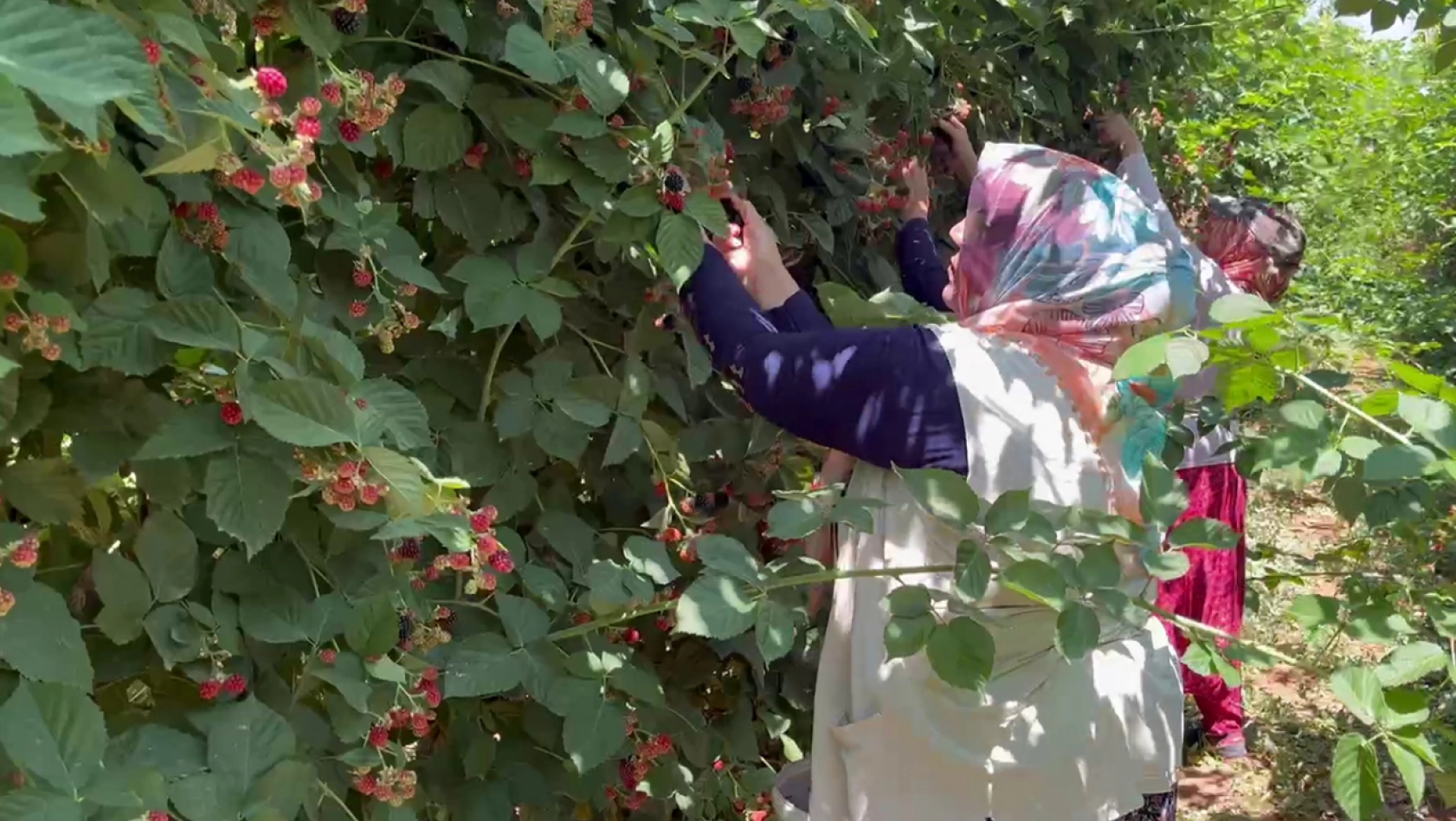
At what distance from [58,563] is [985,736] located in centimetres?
120

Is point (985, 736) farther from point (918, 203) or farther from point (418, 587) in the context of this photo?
point (918, 203)

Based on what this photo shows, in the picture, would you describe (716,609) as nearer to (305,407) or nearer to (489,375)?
(489,375)

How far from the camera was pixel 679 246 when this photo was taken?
164 cm

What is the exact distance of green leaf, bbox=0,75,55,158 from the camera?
0.68 metres

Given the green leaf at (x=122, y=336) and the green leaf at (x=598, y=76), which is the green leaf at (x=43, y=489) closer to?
the green leaf at (x=122, y=336)

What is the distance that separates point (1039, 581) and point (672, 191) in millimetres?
683

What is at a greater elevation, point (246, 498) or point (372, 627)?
point (246, 498)

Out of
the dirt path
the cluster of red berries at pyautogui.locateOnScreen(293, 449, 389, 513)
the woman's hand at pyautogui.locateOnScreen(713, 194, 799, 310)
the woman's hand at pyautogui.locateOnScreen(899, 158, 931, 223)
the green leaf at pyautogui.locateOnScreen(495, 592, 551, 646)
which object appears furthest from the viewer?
the dirt path

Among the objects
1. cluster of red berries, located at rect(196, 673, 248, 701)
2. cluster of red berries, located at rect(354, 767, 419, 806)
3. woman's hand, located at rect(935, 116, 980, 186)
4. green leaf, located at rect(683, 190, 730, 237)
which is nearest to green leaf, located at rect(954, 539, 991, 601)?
green leaf, located at rect(683, 190, 730, 237)

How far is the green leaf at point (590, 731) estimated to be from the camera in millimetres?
1608

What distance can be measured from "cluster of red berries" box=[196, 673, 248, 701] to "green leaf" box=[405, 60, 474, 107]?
71 centimetres

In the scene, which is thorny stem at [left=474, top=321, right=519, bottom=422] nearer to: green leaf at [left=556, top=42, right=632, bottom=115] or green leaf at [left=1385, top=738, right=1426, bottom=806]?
green leaf at [left=556, top=42, right=632, bottom=115]

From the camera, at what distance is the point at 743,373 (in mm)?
1696

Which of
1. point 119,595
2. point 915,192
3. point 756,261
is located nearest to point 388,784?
point 119,595
